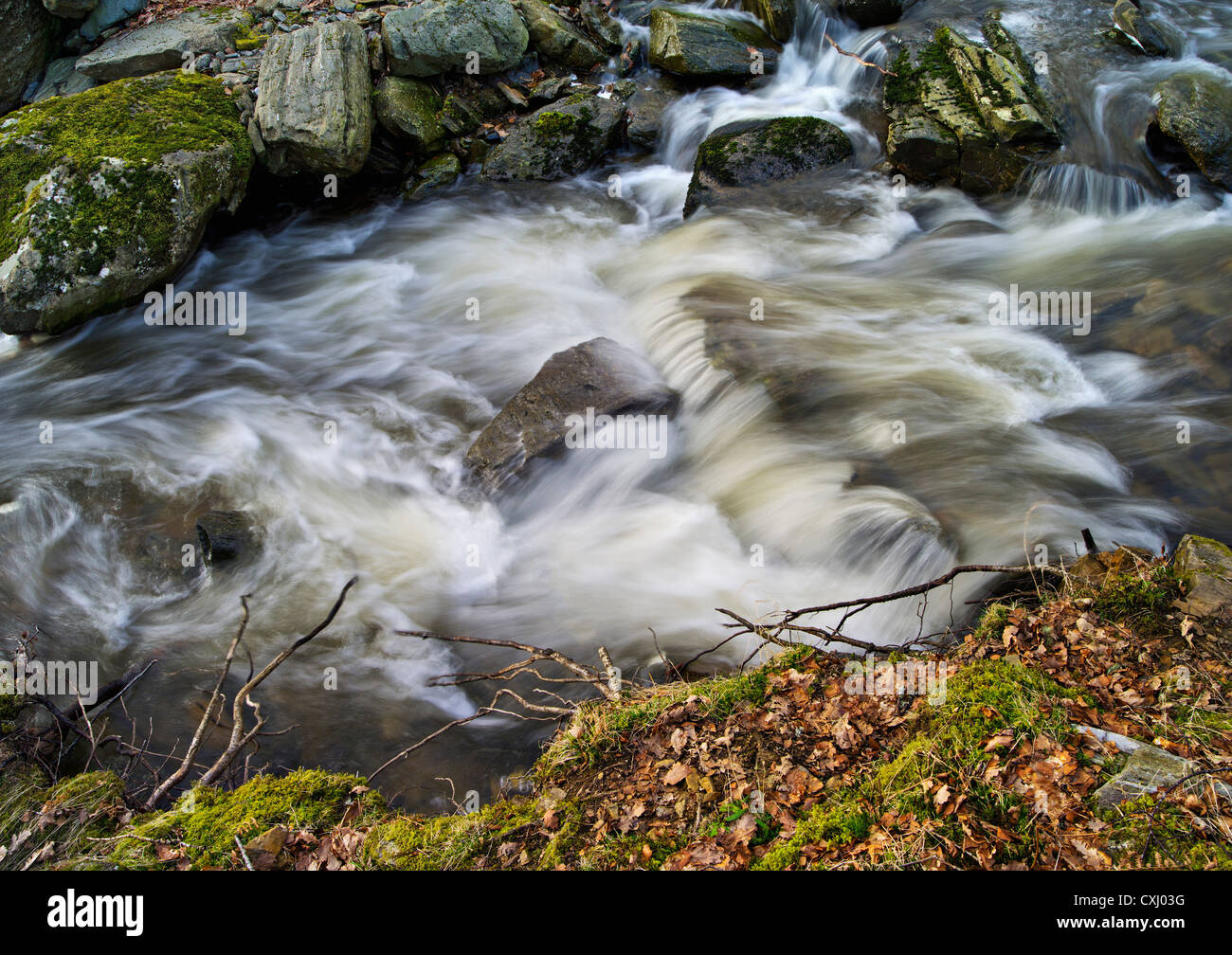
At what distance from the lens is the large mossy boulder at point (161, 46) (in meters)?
11.5

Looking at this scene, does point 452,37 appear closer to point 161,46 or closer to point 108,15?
point 161,46

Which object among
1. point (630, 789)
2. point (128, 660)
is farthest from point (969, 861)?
point (128, 660)

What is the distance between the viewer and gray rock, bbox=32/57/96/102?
12047 mm

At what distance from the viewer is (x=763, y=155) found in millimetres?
10836

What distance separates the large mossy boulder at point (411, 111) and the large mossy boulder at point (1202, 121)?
9.68 meters

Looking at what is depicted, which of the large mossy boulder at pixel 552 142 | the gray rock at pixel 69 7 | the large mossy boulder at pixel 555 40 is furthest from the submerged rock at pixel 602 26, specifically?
the gray rock at pixel 69 7

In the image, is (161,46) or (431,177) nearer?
(161,46)

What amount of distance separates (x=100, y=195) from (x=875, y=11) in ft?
36.2

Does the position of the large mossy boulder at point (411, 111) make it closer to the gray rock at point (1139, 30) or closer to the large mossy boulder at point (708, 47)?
the large mossy boulder at point (708, 47)

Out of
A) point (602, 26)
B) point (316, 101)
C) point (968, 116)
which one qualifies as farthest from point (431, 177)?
point (968, 116)

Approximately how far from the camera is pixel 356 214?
1152 cm

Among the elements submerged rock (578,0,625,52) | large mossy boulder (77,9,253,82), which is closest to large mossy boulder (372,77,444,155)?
large mossy boulder (77,9,253,82)
